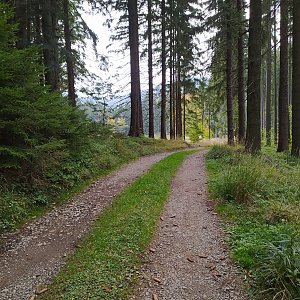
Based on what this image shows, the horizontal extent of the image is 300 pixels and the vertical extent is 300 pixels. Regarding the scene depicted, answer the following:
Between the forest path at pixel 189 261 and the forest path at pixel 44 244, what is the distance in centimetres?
122

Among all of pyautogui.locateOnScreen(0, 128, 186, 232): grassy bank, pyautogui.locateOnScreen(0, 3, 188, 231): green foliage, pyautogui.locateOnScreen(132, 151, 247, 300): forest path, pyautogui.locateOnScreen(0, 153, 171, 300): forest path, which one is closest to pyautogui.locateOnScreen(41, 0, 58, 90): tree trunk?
pyautogui.locateOnScreen(0, 128, 186, 232): grassy bank

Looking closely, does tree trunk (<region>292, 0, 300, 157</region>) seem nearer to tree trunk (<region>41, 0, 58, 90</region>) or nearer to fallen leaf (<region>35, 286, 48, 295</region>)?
tree trunk (<region>41, 0, 58, 90</region>)

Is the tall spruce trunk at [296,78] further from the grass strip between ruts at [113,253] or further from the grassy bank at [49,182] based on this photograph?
the grass strip between ruts at [113,253]

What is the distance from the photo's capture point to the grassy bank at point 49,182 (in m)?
4.89

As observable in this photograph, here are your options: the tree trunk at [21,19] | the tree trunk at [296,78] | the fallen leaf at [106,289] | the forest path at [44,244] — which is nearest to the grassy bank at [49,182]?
the forest path at [44,244]

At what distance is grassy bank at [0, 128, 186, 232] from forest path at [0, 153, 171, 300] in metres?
0.28

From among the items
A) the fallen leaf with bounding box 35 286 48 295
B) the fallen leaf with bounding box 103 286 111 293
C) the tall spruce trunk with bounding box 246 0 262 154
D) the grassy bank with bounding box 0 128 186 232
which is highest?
the tall spruce trunk with bounding box 246 0 262 154

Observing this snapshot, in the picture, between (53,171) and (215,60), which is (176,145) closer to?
(215,60)

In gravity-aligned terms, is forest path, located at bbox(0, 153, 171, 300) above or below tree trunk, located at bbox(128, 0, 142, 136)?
below

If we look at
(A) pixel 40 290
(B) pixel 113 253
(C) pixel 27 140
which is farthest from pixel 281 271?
(C) pixel 27 140

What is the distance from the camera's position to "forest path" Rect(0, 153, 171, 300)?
10.3 ft

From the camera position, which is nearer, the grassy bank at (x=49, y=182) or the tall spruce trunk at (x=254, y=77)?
the grassy bank at (x=49, y=182)

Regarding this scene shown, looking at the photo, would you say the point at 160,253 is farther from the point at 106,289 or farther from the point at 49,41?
the point at 49,41

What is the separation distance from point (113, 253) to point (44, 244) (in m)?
1.21
